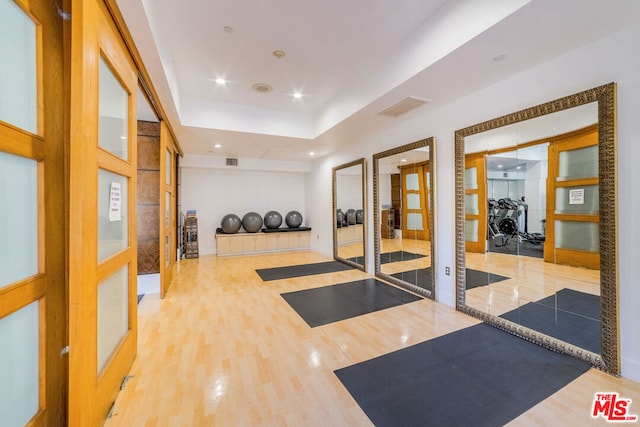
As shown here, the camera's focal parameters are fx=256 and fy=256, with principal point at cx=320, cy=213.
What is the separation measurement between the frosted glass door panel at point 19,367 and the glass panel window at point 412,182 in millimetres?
4441

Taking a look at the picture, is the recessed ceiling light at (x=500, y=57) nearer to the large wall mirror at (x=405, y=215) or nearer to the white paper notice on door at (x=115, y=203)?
the large wall mirror at (x=405, y=215)

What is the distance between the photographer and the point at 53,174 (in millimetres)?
1411

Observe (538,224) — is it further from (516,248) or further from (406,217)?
(406,217)

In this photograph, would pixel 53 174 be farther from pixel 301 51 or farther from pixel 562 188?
pixel 562 188

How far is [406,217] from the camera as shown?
181 inches

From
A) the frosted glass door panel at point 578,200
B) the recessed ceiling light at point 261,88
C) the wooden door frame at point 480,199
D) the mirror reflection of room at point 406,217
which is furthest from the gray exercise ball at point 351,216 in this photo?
the frosted glass door panel at point 578,200

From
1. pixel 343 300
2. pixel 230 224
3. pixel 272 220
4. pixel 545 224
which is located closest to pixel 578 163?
pixel 545 224

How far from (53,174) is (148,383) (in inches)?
70.1

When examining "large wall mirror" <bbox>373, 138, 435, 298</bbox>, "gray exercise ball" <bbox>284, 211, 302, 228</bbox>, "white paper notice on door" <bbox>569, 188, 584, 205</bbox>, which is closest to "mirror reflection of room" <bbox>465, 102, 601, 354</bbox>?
"white paper notice on door" <bbox>569, 188, 584, 205</bbox>

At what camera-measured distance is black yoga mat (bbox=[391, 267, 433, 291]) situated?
4234mm

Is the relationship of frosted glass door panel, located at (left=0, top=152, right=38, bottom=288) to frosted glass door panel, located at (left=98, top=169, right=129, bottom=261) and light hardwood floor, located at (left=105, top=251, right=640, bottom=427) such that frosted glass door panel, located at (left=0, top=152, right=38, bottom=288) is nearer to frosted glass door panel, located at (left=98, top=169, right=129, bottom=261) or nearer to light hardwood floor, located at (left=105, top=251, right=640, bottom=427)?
frosted glass door panel, located at (left=98, top=169, right=129, bottom=261)

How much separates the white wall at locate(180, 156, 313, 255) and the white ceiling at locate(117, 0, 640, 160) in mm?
3136

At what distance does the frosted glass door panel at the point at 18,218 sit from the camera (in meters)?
1.13

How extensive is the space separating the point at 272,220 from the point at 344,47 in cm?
562
